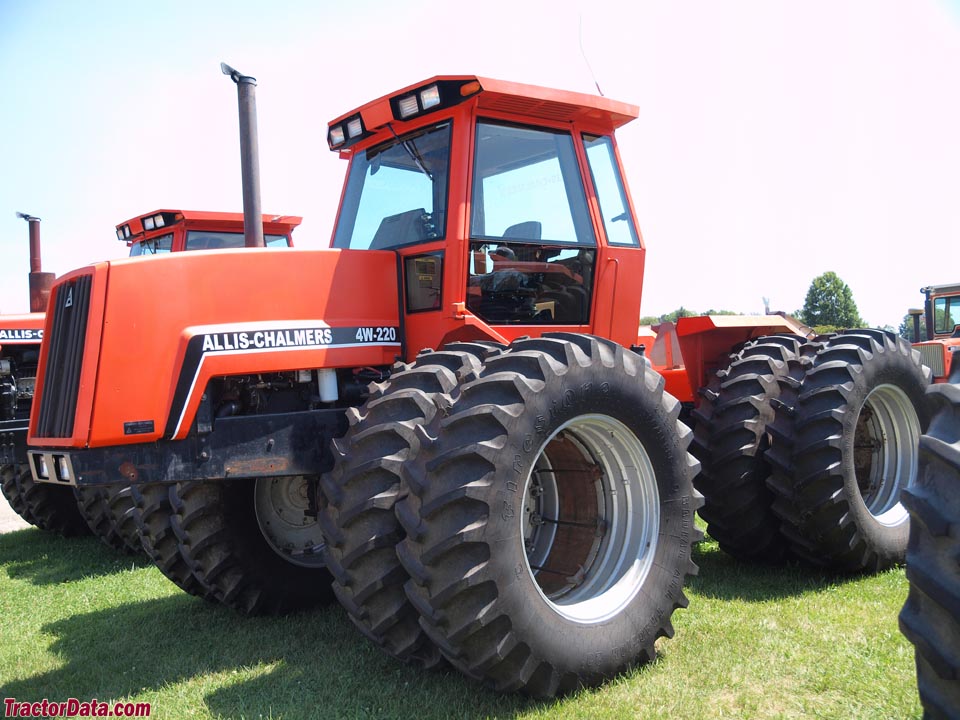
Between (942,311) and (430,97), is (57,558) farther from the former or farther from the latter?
(942,311)

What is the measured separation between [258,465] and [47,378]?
3.79 feet

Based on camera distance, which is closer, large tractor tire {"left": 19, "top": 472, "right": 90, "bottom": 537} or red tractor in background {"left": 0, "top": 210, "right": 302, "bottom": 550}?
red tractor in background {"left": 0, "top": 210, "right": 302, "bottom": 550}

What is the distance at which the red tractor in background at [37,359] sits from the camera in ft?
21.7

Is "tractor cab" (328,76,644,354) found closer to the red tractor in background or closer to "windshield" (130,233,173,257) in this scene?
the red tractor in background

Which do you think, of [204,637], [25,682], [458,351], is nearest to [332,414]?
[458,351]

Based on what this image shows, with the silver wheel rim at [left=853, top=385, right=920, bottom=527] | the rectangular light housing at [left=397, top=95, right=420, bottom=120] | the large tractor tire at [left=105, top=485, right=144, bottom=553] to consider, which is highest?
the rectangular light housing at [left=397, top=95, right=420, bottom=120]

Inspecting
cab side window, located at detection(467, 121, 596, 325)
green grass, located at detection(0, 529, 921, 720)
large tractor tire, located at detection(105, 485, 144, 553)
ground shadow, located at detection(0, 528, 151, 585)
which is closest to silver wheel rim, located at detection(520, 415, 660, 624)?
green grass, located at detection(0, 529, 921, 720)

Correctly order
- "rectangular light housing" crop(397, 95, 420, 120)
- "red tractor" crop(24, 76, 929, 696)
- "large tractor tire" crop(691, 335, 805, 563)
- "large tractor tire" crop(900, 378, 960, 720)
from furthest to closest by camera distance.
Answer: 1. "large tractor tire" crop(691, 335, 805, 563)
2. "rectangular light housing" crop(397, 95, 420, 120)
3. "red tractor" crop(24, 76, 929, 696)
4. "large tractor tire" crop(900, 378, 960, 720)

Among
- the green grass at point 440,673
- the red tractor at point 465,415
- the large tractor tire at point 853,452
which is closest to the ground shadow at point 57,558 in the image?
the green grass at point 440,673

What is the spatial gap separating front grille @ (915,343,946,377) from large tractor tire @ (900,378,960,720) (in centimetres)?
1115

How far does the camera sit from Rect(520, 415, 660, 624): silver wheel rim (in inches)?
153

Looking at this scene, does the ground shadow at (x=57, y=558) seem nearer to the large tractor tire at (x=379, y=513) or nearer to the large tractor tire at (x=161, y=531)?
the large tractor tire at (x=161, y=531)

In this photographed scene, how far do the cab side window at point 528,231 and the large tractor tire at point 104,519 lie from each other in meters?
3.71

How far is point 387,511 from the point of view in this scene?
11.0ft
